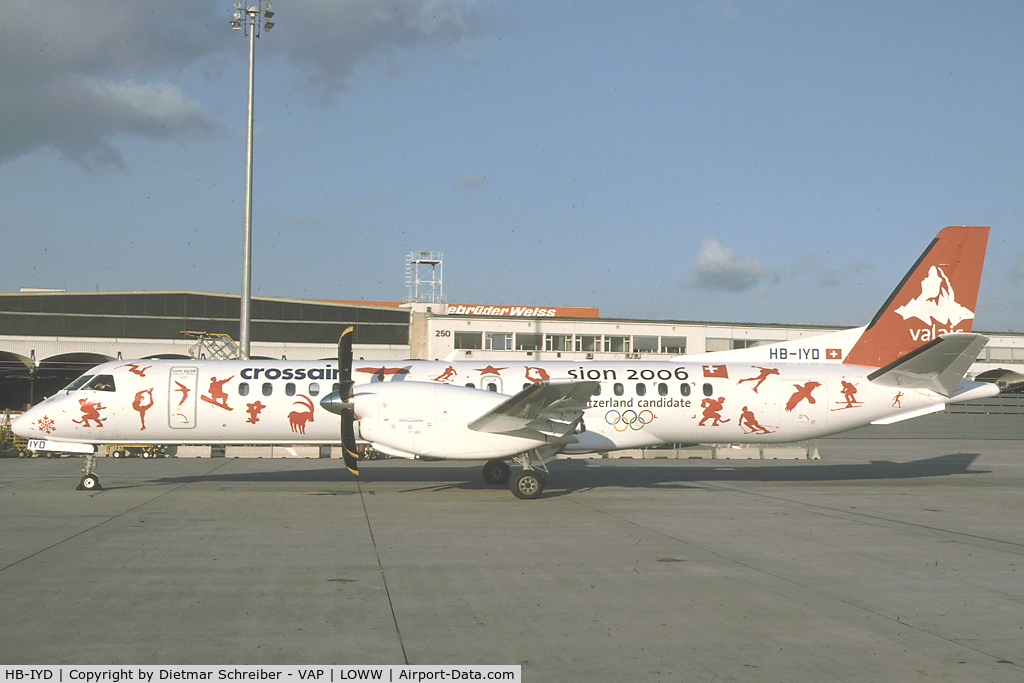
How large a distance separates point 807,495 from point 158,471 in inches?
633

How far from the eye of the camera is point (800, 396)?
17.2 meters

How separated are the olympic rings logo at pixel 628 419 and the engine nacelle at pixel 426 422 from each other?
2714mm

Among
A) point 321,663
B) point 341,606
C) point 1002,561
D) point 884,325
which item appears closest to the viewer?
point 321,663

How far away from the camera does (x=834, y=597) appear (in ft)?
25.7

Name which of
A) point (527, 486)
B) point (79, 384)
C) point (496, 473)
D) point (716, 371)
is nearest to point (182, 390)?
point (79, 384)

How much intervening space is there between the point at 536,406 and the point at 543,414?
1.01ft

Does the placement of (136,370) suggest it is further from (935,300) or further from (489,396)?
(935,300)

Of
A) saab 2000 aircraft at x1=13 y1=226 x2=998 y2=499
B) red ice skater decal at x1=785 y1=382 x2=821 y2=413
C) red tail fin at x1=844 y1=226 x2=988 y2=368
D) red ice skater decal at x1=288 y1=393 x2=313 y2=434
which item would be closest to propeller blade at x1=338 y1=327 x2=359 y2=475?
saab 2000 aircraft at x1=13 y1=226 x2=998 y2=499

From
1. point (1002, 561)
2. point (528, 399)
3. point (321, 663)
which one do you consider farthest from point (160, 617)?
point (1002, 561)

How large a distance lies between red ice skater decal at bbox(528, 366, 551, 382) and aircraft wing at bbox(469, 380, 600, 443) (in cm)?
224

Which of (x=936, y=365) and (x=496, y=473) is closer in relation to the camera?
(x=936, y=365)

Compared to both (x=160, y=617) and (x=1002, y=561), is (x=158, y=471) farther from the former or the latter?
(x=1002, y=561)

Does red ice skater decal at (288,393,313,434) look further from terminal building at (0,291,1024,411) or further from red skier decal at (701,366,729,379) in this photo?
terminal building at (0,291,1024,411)

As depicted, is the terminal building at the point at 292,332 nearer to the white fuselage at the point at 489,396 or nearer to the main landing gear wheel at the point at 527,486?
the white fuselage at the point at 489,396
